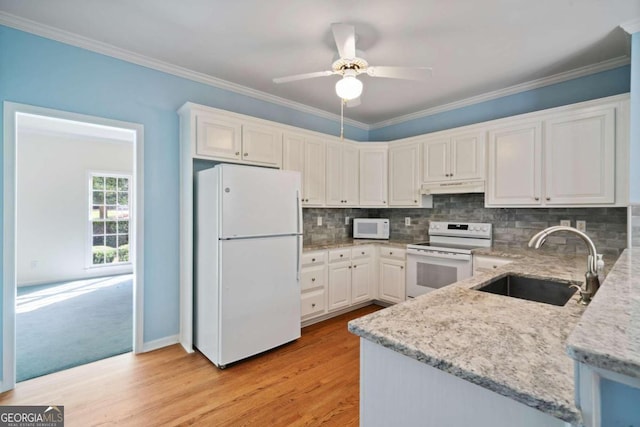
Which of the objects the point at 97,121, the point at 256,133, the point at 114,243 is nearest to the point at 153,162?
the point at 97,121

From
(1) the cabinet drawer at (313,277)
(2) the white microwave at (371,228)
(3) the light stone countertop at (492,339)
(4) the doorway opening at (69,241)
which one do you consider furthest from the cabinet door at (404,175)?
(4) the doorway opening at (69,241)

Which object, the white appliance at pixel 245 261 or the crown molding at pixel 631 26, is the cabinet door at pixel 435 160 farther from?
the white appliance at pixel 245 261

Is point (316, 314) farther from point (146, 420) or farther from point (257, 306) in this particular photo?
point (146, 420)

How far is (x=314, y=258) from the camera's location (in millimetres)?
3381

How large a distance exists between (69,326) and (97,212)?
3.24 meters

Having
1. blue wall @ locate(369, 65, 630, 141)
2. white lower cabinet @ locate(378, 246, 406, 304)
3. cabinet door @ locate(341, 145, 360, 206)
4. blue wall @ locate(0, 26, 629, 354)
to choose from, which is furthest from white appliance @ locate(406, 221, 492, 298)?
blue wall @ locate(0, 26, 629, 354)

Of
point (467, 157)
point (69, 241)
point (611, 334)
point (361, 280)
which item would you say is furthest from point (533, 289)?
point (69, 241)

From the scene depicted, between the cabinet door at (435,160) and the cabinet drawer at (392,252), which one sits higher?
the cabinet door at (435,160)

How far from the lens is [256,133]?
314cm

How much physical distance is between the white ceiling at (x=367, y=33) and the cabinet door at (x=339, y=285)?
83.4 inches

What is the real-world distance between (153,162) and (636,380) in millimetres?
3228

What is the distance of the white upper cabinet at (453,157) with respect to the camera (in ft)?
11.0

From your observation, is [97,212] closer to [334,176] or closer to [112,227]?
[112,227]

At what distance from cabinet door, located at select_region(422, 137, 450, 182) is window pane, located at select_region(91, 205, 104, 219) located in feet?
19.7
